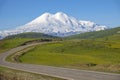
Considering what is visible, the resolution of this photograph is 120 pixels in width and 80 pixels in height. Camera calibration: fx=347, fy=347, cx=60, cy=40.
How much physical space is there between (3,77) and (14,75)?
1.44 metres

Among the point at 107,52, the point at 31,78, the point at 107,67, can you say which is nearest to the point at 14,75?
the point at 31,78

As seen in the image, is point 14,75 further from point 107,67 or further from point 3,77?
→ point 107,67

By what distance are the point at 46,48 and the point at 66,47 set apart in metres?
6.47

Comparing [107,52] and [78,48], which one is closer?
[107,52]

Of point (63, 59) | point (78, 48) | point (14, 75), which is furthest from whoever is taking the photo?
point (78, 48)

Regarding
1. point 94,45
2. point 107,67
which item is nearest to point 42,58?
point 94,45

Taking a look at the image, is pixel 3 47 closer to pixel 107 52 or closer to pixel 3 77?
pixel 107 52

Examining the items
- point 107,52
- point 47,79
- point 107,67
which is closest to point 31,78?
point 47,79

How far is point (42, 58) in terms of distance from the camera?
84.8 metres

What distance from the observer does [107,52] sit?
9688 cm

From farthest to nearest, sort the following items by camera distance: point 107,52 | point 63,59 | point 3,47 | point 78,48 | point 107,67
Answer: point 3,47, point 78,48, point 107,52, point 63,59, point 107,67

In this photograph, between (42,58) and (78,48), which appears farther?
(78,48)

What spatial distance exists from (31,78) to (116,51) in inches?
2537

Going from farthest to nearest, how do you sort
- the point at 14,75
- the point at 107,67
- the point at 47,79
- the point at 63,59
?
1. the point at 63,59
2. the point at 107,67
3. the point at 14,75
4. the point at 47,79
